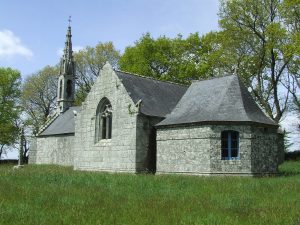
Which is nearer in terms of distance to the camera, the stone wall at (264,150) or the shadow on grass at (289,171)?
the stone wall at (264,150)

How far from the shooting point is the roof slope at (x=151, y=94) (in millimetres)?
25002

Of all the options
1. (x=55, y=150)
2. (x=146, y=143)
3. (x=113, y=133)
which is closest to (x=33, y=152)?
(x=55, y=150)

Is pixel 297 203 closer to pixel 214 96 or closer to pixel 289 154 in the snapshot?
pixel 214 96

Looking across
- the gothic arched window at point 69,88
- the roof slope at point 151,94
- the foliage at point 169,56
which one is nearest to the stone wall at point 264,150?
the roof slope at point 151,94

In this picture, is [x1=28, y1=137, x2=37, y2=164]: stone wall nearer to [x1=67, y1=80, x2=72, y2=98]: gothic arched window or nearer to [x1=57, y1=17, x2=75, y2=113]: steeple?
[x1=57, y1=17, x2=75, y2=113]: steeple

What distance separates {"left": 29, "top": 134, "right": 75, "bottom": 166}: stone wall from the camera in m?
35.9

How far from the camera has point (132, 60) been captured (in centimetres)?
4559

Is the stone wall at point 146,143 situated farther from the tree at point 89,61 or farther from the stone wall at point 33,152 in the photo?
the tree at point 89,61

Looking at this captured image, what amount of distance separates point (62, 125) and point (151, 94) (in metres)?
15.3

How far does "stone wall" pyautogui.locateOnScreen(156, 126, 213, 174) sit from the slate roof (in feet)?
47.0

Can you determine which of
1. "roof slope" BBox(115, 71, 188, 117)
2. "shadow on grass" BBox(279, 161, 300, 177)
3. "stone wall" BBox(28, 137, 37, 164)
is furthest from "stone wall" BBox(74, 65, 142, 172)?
→ "stone wall" BBox(28, 137, 37, 164)

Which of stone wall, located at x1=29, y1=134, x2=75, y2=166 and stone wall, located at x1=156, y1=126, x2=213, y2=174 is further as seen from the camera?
stone wall, located at x1=29, y1=134, x2=75, y2=166

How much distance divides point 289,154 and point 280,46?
37.5 feet

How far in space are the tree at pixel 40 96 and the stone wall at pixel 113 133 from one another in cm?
2646
